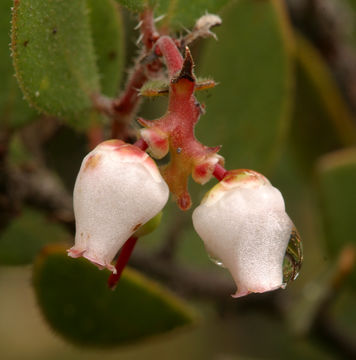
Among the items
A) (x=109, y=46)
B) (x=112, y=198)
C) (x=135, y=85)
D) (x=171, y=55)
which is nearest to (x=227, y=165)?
(x=109, y=46)

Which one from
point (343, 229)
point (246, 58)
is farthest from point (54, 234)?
point (343, 229)

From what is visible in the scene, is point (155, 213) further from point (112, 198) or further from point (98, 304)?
point (98, 304)

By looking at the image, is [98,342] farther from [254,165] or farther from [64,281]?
[254,165]

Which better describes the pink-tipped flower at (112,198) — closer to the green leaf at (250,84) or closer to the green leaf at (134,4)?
the green leaf at (134,4)

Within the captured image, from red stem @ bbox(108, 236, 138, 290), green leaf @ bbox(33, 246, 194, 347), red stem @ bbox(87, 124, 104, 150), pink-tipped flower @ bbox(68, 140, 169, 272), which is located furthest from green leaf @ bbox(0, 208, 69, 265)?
pink-tipped flower @ bbox(68, 140, 169, 272)

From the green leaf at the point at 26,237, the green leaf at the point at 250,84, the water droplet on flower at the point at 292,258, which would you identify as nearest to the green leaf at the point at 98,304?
the green leaf at the point at 26,237
